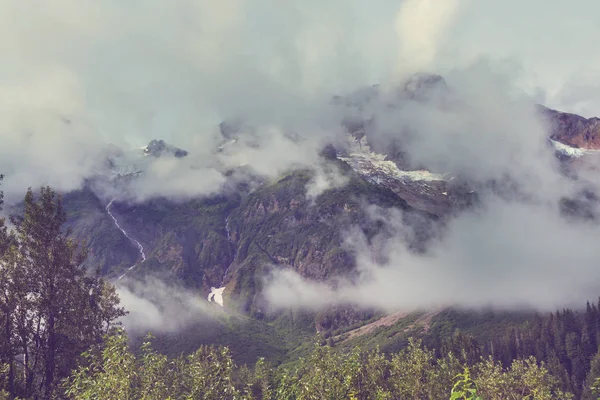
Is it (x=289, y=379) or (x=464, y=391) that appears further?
(x=289, y=379)

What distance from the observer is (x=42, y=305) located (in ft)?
152

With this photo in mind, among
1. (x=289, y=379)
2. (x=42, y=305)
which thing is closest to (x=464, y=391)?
(x=289, y=379)

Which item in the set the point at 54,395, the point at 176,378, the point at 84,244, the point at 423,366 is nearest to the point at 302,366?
the point at 176,378

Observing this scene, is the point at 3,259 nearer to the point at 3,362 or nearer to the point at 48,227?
the point at 48,227

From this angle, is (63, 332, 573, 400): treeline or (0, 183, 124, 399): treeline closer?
(63, 332, 573, 400): treeline

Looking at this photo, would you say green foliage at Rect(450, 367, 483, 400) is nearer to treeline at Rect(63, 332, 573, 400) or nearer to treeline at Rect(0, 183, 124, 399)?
treeline at Rect(63, 332, 573, 400)

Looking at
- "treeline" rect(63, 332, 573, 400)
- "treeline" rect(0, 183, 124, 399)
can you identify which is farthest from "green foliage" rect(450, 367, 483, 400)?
"treeline" rect(0, 183, 124, 399)

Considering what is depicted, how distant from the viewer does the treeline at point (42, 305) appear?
44031 millimetres

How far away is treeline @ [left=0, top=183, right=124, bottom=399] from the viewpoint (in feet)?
144

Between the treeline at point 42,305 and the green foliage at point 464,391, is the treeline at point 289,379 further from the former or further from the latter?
the treeline at point 42,305

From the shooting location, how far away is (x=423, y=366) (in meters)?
67.5

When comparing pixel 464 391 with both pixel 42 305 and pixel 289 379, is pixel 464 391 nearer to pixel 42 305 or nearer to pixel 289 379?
pixel 289 379

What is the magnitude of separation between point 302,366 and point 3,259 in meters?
35.8

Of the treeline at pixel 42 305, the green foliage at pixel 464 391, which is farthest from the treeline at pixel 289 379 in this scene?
the treeline at pixel 42 305
